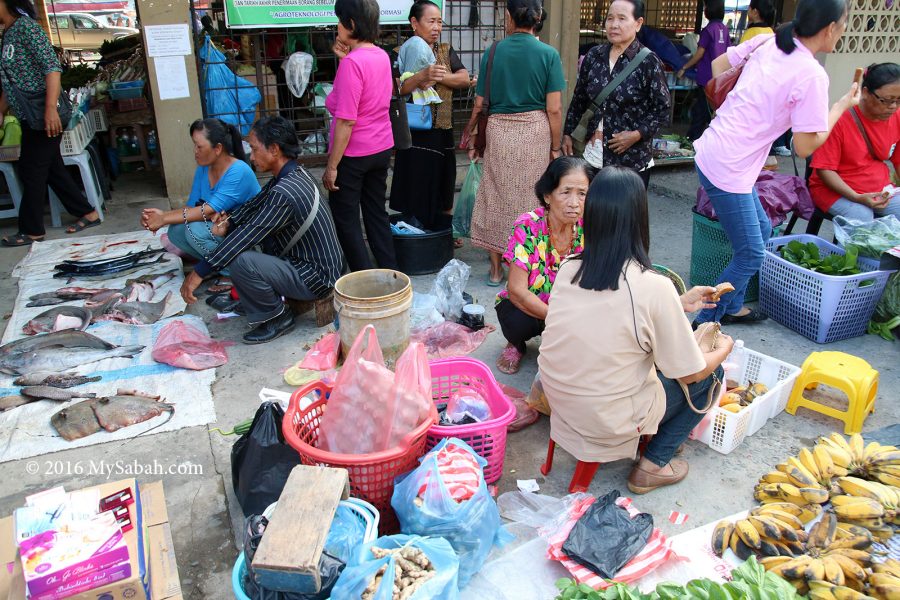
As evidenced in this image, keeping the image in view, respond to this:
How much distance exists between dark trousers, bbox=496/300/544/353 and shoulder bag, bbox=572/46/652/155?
5.40 ft

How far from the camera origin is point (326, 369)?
388cm

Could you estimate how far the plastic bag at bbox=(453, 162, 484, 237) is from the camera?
5.43m

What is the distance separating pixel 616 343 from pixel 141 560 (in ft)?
5.73

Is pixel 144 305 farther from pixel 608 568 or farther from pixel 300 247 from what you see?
pixel 608 568

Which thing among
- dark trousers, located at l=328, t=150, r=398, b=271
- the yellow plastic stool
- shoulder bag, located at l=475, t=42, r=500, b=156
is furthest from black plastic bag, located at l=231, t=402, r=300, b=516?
shoulder bag, located at l=475, t=42, r=500, b=156

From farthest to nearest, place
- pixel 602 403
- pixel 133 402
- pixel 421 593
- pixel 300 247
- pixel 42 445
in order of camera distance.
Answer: pixel 300 247 < pixel 133 402 < pixel 42 445 < pixel 602 403 < pixel 421 593

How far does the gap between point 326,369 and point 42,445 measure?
1427mm

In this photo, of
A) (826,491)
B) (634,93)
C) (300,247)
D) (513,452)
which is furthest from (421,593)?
(634,93)

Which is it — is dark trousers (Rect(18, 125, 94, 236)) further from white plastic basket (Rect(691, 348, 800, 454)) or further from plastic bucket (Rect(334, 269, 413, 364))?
white plastic basket (Rect(691, 348, 800, 454))

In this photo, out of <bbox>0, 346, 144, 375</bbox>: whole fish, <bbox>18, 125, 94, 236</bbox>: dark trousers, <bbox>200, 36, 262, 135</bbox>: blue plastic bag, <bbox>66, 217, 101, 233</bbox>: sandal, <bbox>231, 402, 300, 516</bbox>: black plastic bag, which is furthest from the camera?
<bbox>200, 36, 262, 135</bbox>: blue plastic bag

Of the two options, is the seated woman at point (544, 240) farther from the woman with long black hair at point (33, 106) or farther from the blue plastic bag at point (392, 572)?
the woman with long black hair at point (33, 106)

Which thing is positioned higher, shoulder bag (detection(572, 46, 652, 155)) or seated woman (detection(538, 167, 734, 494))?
shoulder bag (detection(572, 46, 652, 155))

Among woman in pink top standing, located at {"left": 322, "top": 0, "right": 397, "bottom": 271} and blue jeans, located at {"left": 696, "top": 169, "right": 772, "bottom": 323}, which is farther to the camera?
woman in pink top standing, located at {"left": 322, "top": 0, "right": 397, "bottom": 271}

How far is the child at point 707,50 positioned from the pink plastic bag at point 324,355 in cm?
548
